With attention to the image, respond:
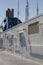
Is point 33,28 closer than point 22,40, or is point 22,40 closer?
point 33,28

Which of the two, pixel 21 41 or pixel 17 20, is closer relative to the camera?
pixel 21 41

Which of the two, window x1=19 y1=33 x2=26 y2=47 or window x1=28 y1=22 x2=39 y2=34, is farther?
window x1=19 y1=33 x2=26 y2=47

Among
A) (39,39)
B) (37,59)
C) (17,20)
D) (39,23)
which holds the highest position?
(17,20)

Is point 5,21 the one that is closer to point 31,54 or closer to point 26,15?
point 26,15

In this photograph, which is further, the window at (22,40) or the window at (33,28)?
the window at (22,40)

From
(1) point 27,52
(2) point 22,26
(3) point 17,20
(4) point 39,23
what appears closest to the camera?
(4) point 39,23

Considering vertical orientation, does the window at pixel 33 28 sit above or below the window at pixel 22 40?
above

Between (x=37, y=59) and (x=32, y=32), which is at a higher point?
(x=32, y=32)

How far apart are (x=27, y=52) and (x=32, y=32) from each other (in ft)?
8.58

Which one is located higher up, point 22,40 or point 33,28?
point 33,28

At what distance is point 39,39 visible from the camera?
18344 mm

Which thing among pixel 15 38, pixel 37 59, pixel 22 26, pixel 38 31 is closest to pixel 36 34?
pixel 38 31

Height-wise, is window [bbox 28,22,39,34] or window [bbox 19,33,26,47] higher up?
window [bbox 28,22,39,34]

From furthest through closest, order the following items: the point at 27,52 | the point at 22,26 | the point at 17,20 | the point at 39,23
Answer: the point at 17,20 < the point at 22,26 < the point at 27,52 < the point at 39,23
